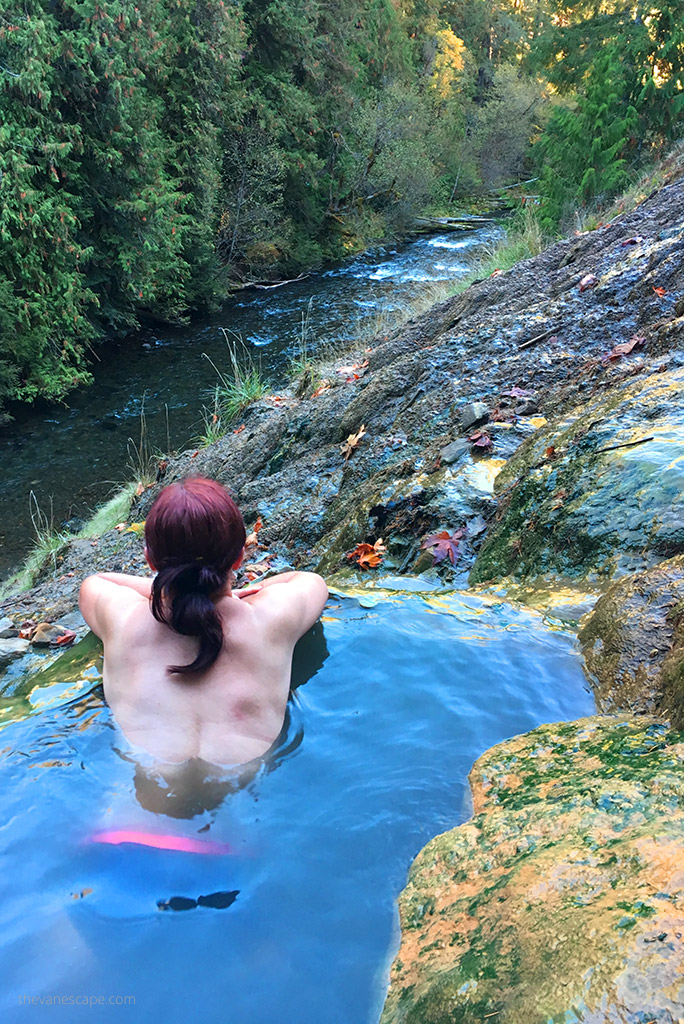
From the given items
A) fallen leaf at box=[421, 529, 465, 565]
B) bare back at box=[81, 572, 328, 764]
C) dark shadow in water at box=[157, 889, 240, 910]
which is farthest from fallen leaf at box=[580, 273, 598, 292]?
dark shadow in water at box=[157, 889, 240, 910]

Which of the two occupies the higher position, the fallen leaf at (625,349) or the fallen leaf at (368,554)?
the fallen leaf at (625,349)

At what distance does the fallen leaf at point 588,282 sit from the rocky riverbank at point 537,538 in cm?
3

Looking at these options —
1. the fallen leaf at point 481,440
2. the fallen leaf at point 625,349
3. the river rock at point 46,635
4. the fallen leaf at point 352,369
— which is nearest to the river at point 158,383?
the fallen leaf at point 352,369

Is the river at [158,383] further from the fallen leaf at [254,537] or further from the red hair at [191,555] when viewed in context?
the red hair at [191,555]

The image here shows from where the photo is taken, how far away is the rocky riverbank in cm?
143

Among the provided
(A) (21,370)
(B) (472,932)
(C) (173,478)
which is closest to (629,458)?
(B) (472,932)

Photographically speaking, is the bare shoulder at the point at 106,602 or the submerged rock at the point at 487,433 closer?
the bare shoulder at the point at 106,602

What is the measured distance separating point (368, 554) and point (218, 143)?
1914cm

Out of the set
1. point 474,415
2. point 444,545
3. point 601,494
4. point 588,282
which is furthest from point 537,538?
point 588,282

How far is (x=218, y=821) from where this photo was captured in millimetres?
2193

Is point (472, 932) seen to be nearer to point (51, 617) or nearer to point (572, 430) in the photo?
point (572, 430)

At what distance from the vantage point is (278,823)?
7.20 ft

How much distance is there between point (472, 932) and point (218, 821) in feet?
3.03

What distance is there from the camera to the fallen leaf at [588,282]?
6.02 metres
